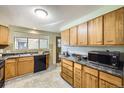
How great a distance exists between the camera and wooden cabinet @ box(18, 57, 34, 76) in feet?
12.8

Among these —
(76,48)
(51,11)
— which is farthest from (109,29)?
(76,48)

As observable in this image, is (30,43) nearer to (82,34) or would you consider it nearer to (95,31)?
(82,34)

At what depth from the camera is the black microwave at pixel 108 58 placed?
69.3 inches

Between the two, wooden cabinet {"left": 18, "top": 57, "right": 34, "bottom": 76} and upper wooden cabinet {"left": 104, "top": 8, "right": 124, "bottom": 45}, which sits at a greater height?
upper wooden cabinet {"left": 104, "top": 8, "right": 124, "bottom": 45}

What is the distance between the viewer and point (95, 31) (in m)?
2.37

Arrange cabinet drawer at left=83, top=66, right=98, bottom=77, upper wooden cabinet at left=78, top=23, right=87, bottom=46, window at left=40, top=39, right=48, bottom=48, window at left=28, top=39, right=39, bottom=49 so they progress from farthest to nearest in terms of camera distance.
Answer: window at left=40, top=39, right=48, bottom=48
window at left=28, top=39, right=39, bottom=49
upper wooden cabinet at left=78, top=23, right=87, bottom=46
cabinet drawer at left=83, top=66, right=98, bottom=77

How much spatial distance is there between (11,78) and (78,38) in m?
2.75

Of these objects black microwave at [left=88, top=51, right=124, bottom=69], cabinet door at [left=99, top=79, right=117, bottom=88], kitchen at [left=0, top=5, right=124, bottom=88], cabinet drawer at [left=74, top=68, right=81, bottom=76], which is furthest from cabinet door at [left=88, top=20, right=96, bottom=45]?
cabinet door at [left=99, top=79, right=117, bottom=88]

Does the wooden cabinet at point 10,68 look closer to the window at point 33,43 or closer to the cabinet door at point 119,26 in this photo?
the window at point 33,43

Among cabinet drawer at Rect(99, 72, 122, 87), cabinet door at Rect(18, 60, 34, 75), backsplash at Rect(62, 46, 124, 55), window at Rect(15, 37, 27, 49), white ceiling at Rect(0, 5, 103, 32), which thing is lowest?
cabinet door at Rect(18, 60, 34, 75)

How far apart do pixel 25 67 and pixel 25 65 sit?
8 centimetres

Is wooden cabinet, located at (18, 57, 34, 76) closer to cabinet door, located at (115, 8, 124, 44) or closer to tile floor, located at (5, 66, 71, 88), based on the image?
tile floor, located at (5, 66, 71, 88)

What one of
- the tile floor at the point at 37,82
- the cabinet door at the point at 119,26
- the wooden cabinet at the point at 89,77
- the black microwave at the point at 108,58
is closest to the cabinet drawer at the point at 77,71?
the wooden cabinet at the point at 89,77
